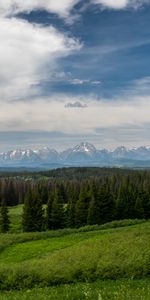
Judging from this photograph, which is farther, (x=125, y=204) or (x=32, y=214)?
(x=125, y=204)

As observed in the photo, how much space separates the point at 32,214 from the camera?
94000 millimetres

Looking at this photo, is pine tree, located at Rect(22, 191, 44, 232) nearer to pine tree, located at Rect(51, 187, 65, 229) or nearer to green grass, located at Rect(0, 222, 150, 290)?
pine tree, located at Rect(51, 187, 65, 229)

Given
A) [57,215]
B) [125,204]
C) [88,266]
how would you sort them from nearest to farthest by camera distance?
[88,266] → [57,215] → [125,204]

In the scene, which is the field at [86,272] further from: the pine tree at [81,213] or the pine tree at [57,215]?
the pine tree at [81,213]

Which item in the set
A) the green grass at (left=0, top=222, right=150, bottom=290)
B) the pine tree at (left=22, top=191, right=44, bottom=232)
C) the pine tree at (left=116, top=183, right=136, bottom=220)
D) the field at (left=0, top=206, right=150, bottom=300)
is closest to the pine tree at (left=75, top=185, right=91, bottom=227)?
the pine tree at (left=22, top=191, right=44, bottom=232)

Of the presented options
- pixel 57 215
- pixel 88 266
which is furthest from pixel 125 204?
pixel 88 266

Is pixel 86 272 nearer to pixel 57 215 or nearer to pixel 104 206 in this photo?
pixel 57 215

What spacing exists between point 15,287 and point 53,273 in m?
2.85

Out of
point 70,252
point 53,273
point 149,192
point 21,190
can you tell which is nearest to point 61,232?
point 70,252

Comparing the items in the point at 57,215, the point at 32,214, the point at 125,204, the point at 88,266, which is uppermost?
the point at 88,266

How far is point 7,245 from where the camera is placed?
189 feet

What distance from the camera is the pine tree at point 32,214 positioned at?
93.1m

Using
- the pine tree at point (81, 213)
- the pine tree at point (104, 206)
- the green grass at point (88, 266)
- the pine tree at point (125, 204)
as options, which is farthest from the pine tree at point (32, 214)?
the green grass at point (88, 266)

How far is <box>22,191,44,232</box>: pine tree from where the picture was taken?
3664 inches
